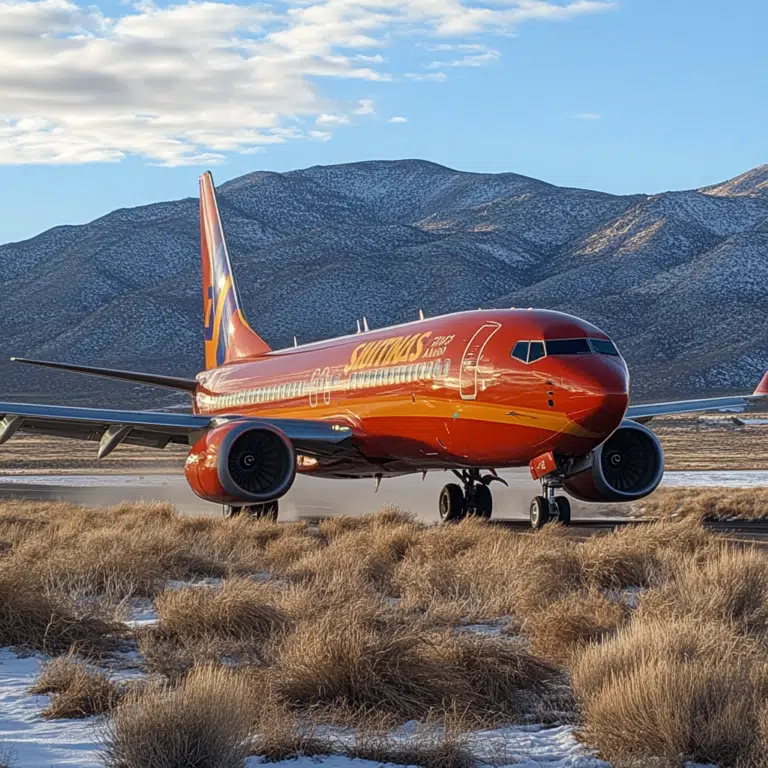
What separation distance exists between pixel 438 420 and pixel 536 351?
266cm

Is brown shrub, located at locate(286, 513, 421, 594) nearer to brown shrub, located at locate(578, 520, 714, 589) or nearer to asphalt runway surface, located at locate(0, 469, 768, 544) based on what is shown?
brown shrub, located at locate(578, 520, 714, 589)

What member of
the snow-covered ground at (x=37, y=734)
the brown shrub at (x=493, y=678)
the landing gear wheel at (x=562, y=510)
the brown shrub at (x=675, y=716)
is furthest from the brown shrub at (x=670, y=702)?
the landing gear wheel at (x=562, y=510)

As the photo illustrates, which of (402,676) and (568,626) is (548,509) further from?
(402,676)

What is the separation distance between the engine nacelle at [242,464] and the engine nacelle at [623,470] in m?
5.02

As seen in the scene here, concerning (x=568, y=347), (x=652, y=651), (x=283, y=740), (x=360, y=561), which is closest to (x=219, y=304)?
(x=568, y=347)

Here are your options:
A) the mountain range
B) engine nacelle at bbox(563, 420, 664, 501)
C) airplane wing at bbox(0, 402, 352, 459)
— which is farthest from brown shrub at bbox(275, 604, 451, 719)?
the mountain range

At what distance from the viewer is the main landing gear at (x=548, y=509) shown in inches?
798

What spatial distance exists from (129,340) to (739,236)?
75368 mm

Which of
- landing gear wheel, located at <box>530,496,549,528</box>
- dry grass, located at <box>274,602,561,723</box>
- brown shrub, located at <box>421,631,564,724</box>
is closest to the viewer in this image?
dry grass, located at <box>274,602,561,723</box>

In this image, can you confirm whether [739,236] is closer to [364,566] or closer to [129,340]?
[129,340]

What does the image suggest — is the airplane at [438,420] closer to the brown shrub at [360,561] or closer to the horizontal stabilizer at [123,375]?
the horizontal stabilizer at [123,375]

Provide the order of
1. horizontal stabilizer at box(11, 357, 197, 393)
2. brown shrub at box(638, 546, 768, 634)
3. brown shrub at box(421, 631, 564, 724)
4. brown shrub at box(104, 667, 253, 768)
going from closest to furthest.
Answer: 1. brown shrub at box(104, 667, 253, 768)
2. brown shrub at box(421, 631, 564, 724)
3. brown shrub at box(638, 546, 768, 634)
4. horizontal stabilizer at box(11, 357, 197, 393)

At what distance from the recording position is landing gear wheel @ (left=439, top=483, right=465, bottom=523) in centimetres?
2462

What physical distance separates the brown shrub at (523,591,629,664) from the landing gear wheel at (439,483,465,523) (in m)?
13.8
